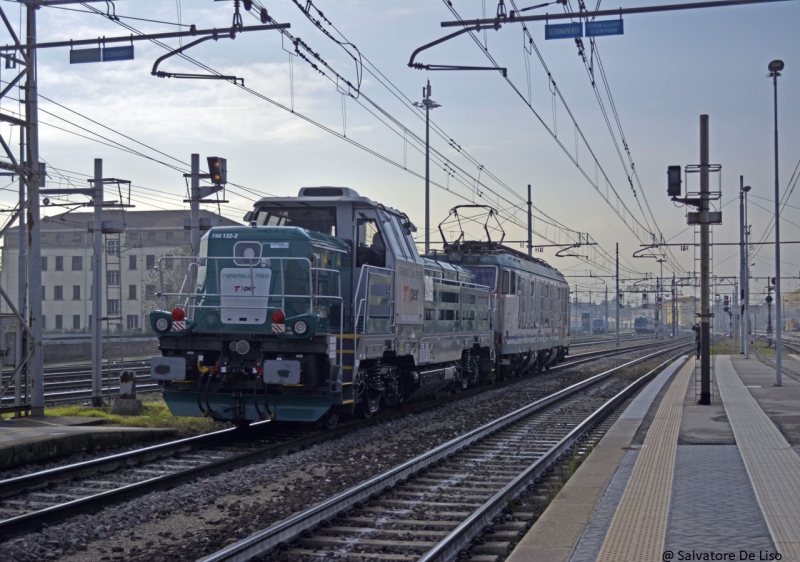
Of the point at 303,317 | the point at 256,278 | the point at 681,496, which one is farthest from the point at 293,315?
the point at 681,496

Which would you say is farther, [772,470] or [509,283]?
[509,283]

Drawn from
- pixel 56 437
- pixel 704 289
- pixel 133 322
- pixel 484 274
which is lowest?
pixel 56 437

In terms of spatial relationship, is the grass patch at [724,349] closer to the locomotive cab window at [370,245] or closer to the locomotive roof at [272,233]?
the locomotive cab window at [370,245]

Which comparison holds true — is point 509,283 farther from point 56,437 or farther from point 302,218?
point 56,437

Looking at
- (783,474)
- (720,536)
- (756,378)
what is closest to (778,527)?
(720,536)

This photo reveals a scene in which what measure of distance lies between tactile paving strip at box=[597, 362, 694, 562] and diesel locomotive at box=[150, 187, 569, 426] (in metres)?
4.51

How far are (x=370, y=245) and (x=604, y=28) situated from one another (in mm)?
5103

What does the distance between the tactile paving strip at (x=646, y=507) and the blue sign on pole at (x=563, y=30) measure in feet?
19.0

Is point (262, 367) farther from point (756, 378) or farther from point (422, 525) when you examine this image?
point (756, 378)

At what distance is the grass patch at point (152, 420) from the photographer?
1405cm

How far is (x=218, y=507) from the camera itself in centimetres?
827

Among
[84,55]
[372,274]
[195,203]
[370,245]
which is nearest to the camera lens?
[84,55]

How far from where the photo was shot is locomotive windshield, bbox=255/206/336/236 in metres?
14.4

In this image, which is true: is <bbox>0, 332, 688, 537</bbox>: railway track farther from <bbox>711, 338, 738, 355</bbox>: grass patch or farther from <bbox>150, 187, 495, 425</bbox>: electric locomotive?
<bbox>711, 338, 738, 355</bbox>: grass patch
